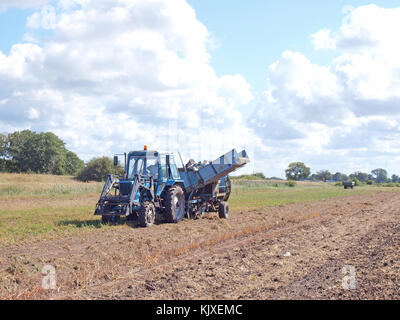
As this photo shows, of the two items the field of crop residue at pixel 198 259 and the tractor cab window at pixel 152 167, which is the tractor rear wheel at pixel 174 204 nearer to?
the field of crop residue at pixel 198 259

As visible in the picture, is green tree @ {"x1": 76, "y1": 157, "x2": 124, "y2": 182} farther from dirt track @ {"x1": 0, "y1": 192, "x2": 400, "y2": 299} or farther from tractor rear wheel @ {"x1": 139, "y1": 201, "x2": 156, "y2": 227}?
dirt track @ {"x1": 0, "y1": 192, "x2": 400, "y2": 299}

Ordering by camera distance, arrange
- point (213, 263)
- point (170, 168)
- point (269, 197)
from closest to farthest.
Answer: point (213, 263) < point (170, 168) < point (269, 197)

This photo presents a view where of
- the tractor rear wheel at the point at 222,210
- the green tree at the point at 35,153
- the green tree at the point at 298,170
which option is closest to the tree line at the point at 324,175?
the green tree at the point at 298,170

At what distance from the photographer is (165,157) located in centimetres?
1708

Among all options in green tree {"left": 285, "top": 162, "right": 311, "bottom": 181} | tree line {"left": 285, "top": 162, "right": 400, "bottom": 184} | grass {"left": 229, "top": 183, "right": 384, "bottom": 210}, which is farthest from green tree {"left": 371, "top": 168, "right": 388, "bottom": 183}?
grass {"left": 229, "top": 183, "right": 384, "bottom": 210}

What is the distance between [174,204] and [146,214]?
1.74 meters

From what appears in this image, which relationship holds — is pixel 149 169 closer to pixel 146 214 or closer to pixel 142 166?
pixel 142 166

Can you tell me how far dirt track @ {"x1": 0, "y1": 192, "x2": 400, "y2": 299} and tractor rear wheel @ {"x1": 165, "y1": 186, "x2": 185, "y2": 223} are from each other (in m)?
1.56

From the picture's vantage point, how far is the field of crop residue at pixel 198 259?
23.6 ft

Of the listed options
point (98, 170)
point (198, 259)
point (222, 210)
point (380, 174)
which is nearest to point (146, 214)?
point (222, 210)

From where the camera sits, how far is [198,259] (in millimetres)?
9750
